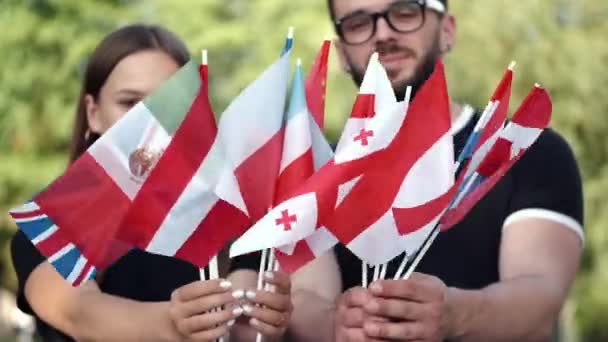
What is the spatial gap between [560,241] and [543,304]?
0.74ft

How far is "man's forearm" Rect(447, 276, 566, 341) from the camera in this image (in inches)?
108

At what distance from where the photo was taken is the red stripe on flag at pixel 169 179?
2703mm

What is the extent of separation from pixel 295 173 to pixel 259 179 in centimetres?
8

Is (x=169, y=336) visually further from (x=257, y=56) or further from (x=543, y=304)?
(x=257, y=56)

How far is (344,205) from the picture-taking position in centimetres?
265

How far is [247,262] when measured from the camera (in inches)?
127

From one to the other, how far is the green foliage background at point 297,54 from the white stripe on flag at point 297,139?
8.99m

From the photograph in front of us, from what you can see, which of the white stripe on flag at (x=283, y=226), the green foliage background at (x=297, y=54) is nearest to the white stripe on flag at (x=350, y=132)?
the white stripe on flag at (x=283, y=226)

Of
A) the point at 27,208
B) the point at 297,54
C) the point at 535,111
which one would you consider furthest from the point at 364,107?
the point at 297,54

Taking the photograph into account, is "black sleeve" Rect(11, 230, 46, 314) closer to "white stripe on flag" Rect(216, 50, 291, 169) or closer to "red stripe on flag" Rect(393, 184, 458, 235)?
"white stripe on flag" Rect(216, 50, 291, 169)

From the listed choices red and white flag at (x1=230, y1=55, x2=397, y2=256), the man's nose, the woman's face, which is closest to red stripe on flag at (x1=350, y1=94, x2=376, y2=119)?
red and white flag at (x1=230, y1=55, x2=397, y2=256)

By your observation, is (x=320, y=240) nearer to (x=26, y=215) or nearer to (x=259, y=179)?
(x=259, y=179)

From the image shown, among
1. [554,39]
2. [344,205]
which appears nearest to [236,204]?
[344,205]

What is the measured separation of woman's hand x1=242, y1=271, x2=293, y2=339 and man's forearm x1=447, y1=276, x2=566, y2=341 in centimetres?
36
